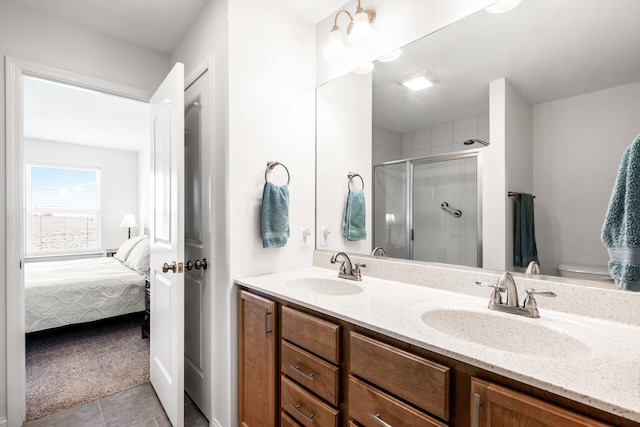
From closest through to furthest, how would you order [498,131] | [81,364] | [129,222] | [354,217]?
[498,131]
[354,217]
[81,364]
[129,222]

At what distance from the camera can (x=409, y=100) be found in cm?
158

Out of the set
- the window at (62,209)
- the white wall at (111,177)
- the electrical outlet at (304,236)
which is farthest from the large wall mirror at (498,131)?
the window at (62,209)

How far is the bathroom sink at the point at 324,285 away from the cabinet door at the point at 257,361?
231mm

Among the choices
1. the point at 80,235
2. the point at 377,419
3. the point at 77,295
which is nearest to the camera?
the point at 377,419

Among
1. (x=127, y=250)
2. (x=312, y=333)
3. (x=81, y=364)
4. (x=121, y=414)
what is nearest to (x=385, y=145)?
(x=312, y=333)

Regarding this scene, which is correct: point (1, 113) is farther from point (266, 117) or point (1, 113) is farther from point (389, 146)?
point (389, 146)

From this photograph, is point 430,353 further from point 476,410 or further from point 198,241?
point 198,241

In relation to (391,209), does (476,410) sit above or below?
below

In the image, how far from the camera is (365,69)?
1.74m

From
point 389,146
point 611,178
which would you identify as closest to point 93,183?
point 389,146

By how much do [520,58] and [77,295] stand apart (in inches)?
150

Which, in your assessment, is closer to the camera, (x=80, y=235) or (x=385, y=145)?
(x=385, y=145)

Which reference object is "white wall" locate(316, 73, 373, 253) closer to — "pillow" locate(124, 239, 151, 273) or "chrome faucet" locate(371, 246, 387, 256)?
"chrome faucet" locate(371, 246, 387, 256)

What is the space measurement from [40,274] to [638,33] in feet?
15.3
